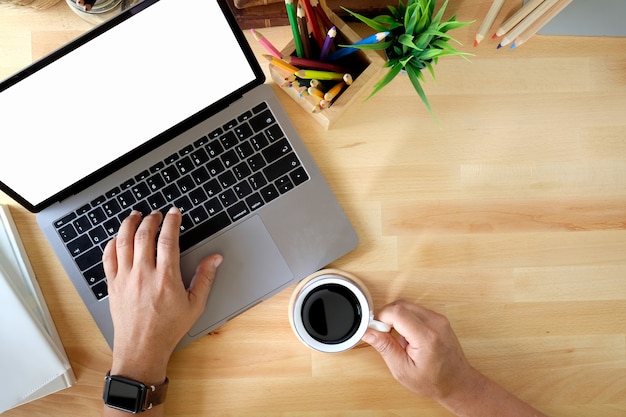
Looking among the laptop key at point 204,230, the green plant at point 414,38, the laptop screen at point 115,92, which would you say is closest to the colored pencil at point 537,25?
the green plant at point 414,38

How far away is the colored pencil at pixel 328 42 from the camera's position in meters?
0.62

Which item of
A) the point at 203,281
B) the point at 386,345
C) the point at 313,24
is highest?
the point at 313,24

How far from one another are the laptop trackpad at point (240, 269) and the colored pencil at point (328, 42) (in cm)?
24

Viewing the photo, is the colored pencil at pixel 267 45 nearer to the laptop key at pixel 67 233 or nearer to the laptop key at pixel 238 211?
the laptop key at pixel 238 211

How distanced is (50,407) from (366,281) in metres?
0.51

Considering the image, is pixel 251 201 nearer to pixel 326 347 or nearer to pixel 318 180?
pixel 318 180

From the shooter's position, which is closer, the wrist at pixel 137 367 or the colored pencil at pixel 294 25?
the colored pencil at pixel 294 25

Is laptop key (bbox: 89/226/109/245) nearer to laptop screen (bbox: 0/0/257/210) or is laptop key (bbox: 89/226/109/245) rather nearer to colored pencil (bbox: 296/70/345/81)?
laptop screen (bbox: 0/0/257/210)

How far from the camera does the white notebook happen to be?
0.71m

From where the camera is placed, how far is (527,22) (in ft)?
2.31

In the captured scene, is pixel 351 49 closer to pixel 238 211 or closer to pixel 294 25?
pixel 294 25

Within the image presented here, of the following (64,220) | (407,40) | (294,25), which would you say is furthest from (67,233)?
(407,40)

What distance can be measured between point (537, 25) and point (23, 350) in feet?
2.79

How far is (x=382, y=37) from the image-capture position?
0.61 meters
